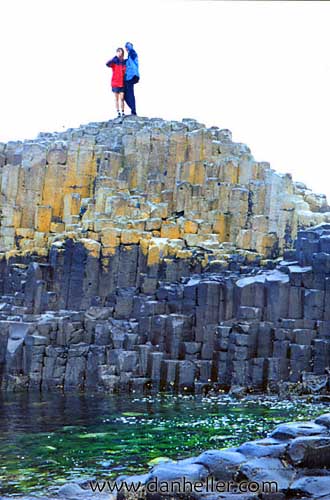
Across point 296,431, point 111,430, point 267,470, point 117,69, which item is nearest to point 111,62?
point 117,69

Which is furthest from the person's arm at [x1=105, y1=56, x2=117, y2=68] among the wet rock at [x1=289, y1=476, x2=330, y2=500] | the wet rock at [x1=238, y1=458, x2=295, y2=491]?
the wet rock at [x1=289, y1=476, x2=330, y2=500]

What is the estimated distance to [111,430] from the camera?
51.8 feet

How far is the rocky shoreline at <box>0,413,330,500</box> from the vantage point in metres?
9.39

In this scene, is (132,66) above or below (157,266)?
above

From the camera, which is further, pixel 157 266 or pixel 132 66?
pixel 132 66

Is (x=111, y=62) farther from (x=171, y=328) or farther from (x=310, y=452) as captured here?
(x=310, y=452)

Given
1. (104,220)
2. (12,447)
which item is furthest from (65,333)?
(12,447)

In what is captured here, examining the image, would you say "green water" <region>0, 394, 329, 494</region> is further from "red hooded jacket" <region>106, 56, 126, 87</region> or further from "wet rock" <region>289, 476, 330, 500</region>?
"red hooded jacket" <region>106, 56, 126, 87</region>

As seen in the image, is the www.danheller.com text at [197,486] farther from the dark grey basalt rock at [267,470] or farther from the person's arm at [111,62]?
the person's arm at [111,62]

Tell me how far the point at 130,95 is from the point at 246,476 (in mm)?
21163

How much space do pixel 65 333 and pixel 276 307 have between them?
265 inches

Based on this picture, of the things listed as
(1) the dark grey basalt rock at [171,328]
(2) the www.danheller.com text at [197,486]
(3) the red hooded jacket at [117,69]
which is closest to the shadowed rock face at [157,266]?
(1) the dark grey basalt rock at [171,328]

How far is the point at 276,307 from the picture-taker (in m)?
22.1

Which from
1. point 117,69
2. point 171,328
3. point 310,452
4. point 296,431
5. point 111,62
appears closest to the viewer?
point 310,452
